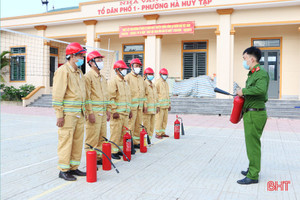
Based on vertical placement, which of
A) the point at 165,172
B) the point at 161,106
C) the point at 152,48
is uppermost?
the point at 152,48

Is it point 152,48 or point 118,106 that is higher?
point 152,48

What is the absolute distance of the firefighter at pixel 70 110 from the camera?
429 centimetres

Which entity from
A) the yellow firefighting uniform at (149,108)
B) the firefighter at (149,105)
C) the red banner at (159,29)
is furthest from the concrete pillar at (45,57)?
the yellow firefighting uniform at (149,108)

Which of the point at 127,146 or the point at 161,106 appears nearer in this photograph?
the point at 127,146

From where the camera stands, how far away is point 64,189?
3959 mm

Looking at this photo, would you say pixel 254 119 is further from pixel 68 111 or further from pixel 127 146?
pixel 68 111

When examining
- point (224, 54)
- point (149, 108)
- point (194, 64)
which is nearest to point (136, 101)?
point (149, 108)

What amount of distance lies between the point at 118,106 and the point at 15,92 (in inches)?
667

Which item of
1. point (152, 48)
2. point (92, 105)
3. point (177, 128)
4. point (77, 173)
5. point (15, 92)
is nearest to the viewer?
point (77, 173)

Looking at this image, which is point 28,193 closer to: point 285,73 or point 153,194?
point 153,194

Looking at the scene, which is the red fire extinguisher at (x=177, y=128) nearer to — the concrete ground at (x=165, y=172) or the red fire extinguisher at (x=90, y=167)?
the concrete ground at (x=165, y=172)

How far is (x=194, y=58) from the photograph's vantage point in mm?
19125

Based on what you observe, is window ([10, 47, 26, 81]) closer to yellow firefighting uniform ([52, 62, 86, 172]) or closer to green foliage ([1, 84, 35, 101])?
green foliage ([1, 84, 35, 101])

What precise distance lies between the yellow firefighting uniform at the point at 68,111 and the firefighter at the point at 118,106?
134cm
